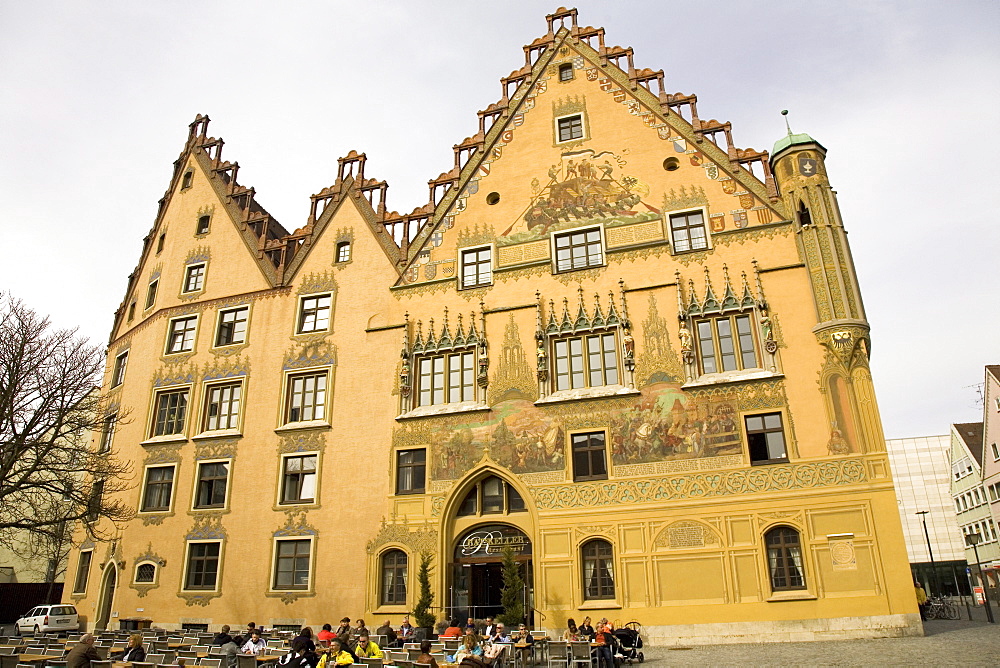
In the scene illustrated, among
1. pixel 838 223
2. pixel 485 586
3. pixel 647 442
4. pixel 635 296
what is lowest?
pixel 485 586

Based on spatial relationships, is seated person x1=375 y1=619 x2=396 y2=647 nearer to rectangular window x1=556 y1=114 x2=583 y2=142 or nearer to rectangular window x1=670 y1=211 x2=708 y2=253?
rectangular window x1=670 y1=211 x2=708 y2=253

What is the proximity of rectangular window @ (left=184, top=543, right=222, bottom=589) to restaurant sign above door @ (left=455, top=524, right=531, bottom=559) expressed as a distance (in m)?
8.70

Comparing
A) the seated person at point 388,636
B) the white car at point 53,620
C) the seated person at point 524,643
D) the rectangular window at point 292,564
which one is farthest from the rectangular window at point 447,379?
the white car at point 53,620

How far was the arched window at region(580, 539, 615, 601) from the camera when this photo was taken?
2009 cm

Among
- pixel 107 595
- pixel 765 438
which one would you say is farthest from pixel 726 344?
pixel 107 595

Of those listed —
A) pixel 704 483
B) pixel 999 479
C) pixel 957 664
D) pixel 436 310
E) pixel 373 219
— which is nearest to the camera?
pixel 957 664

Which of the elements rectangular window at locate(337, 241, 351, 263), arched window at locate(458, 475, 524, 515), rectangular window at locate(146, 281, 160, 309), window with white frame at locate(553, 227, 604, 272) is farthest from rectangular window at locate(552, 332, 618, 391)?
rectangular window at locate(146, 281, 160, 309)

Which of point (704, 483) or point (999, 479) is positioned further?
point (999, 479)

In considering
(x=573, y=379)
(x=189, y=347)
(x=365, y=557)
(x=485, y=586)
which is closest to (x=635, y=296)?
(x=573, y=379)

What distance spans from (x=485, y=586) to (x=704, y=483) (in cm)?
732

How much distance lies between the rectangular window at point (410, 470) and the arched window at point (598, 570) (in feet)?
18.8

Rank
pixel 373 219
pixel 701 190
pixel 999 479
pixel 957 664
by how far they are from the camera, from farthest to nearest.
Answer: pixel 999 479 → pixel 373 219 → pixel 701 190 → pixel 957 664

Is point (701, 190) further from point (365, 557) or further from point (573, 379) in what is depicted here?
point (365, 557)

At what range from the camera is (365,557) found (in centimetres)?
2241
